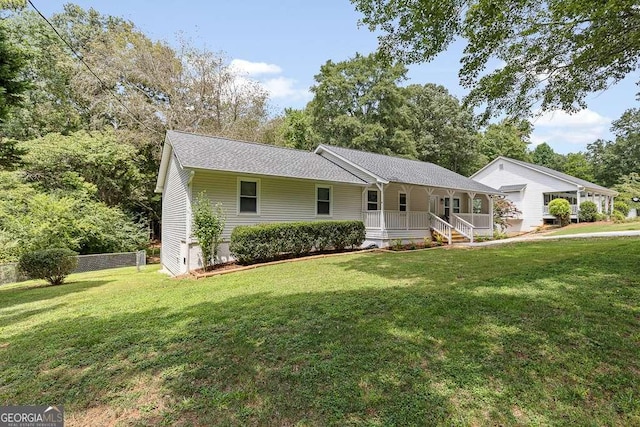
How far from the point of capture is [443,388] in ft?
10.1

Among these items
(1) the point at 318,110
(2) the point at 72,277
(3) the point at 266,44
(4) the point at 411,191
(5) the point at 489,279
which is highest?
(1) the point at 318,110

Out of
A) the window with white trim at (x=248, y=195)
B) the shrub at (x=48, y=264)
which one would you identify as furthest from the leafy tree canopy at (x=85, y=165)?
the window with white trim at (x=248, y=195)

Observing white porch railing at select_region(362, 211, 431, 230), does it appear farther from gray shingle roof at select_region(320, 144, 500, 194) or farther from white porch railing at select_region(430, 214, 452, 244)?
gray shingle roof at select_region(320, 144, 500, 194)

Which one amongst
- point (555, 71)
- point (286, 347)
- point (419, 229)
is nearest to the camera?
point (286, 347)

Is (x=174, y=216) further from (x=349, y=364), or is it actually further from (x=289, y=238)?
(x=349, y=364)

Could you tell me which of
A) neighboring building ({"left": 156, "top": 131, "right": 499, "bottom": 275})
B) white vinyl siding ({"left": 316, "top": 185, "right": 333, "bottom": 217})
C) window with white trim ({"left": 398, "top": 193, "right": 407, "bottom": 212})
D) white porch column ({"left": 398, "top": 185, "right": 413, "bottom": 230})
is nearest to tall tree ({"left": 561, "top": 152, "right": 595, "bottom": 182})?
neighboring building ({"left": 156, "top": 131, "right": 499, "bottom": 275})

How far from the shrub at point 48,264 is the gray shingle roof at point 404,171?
38.5 feet

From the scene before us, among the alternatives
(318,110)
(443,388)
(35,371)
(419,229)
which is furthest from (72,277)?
(318,110)

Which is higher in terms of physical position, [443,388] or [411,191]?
[411,191]

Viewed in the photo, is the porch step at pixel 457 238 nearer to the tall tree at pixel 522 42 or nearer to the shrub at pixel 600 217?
the tall tree at pixel 522 42

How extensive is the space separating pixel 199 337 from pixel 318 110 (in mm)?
29318

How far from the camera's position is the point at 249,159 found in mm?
12633

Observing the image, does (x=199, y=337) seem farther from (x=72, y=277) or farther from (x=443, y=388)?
(x=72, y=277)

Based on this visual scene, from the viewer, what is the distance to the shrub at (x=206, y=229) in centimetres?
980
